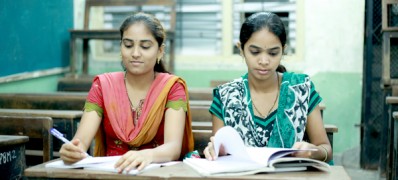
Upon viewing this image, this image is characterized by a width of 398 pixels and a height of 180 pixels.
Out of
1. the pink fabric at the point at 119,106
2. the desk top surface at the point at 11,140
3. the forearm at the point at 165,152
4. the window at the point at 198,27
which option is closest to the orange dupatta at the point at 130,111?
the pink fabric at the point at 119,106

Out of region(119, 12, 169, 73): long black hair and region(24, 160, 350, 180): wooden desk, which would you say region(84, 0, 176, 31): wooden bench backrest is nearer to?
region(119, 12, 169, 73): long black hair

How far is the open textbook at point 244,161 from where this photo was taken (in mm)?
1504

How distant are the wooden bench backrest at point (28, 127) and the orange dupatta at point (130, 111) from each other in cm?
43

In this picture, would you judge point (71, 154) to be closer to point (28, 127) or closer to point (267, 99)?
point (267, 99)

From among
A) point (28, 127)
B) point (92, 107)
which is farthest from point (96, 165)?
point (28, 127)

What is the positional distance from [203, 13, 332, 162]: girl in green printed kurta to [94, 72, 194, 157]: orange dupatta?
0.22 m

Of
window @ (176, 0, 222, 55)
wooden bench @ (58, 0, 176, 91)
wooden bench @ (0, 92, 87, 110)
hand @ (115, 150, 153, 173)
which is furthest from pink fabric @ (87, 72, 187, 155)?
window @ (176, 0, 222, 55)

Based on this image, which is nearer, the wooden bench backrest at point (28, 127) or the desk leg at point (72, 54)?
the wooden bench backrest at point (28, 127)

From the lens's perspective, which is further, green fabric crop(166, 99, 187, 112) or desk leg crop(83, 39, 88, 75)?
desk leg crop(83, 39, 88, 75)

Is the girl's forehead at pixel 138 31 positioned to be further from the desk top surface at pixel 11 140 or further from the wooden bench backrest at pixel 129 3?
the wooden bench backrest at pixel 129 3

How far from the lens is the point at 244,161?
1.58m

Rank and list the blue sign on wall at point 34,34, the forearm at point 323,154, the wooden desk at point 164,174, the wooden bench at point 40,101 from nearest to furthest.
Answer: the wooden desk at point 164,174
the forearm at point 323,154
the wooden bench at point 40,101
the blue sign on wall at point 34,34

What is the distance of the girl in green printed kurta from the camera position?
203 cm

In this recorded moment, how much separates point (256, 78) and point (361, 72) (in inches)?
124
